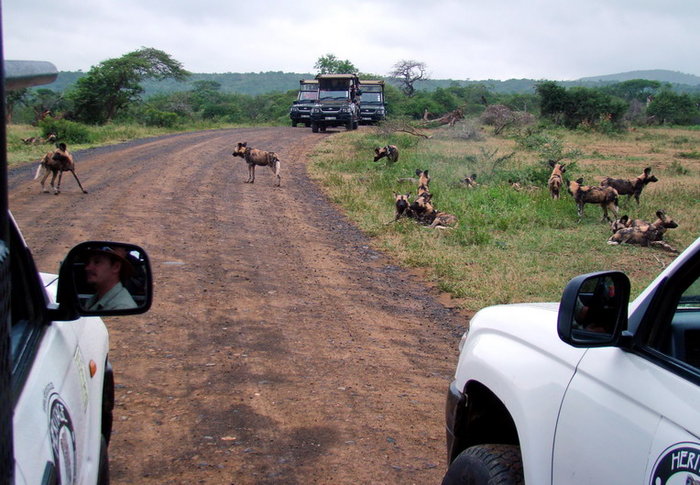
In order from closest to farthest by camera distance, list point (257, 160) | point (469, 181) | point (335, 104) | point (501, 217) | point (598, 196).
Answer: point (501, 217) → point (598, 196) → point (469, 181) → point (257, 160) → point (335, 104)

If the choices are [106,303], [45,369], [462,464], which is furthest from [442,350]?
[45,369]

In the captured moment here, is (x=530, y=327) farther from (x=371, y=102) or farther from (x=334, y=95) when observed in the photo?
(x=371, y=102)

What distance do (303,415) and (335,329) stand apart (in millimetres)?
1812

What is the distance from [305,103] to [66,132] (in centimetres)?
1546

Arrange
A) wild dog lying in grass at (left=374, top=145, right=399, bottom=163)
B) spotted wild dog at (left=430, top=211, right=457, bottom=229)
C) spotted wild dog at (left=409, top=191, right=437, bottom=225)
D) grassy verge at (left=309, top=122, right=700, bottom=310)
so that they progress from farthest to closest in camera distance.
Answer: wild dog lying in grass at (left=374, top=145, right=399, bottom=163) → spotted wild dog at (left=409, top=191, right=437, bottom=225) → spotted wild dog at (left=430, top=211, right=457, bottom=229) → grassy verge at (left=309, top=122, right=700, bottom=310)

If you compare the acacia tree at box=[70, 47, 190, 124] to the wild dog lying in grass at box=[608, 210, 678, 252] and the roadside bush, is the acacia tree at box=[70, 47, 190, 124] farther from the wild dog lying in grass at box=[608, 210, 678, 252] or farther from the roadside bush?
the wild dog lying in grass at box=[608, 210, 678, 252]

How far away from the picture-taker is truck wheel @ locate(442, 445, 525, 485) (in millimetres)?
2725

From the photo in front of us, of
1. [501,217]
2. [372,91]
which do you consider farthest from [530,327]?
[372,91]

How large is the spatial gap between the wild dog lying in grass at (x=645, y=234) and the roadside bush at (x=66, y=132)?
16.6 metres

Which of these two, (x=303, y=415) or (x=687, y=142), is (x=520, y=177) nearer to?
(x=303, y=415)

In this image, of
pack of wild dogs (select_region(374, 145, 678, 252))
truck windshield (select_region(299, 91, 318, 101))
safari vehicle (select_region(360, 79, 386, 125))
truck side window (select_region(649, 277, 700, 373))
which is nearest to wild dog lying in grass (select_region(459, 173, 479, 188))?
pack of wild dogs (select_region(374, 145, 678, 252))

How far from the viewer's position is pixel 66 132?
22109 millimetres

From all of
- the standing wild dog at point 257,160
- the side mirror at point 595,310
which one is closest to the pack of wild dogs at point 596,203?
the standing wild dog at point 257,160

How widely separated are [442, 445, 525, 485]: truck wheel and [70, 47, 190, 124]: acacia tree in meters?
31.9
